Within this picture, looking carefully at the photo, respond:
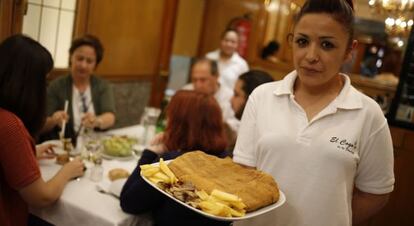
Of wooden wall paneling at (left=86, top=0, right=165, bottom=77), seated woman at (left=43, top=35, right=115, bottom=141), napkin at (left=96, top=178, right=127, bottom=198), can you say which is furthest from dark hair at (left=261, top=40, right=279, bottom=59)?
napkin at (left=96, top=178, right=127, bottom=198)

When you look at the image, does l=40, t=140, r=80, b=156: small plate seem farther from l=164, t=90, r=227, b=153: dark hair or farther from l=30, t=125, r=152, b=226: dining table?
l=164, t=90, r=227, b=153: dark hair

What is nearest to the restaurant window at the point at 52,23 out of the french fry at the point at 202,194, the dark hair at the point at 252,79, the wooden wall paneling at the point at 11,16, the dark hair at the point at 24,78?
the wooden wall paneling at the point at 11,16

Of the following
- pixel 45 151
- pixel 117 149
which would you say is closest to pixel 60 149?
pixel 45 151

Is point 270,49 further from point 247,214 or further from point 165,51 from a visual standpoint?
point 247,214

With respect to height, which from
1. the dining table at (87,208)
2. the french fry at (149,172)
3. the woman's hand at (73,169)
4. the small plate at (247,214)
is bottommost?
the dining table at (87,208)

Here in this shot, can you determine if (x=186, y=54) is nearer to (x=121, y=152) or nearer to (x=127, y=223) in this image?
(x=121, y=152)

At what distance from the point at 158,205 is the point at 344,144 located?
0.70 metres

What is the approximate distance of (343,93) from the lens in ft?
3.59

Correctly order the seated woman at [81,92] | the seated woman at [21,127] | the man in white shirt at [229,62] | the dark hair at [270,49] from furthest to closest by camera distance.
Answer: the dark hair at [270,49], the man in white shirt at [229,62], the seated woman at [81,92], the seated woman at [21,127]

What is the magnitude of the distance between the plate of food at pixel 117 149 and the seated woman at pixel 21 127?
0.45 meters

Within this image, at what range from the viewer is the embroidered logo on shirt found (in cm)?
102

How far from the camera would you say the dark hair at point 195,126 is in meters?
1.47

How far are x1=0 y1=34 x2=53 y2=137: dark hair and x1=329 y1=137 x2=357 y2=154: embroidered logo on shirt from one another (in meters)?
0.99

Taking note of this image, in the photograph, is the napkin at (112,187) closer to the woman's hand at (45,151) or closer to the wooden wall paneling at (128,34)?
the woman's hand at (45,151)
